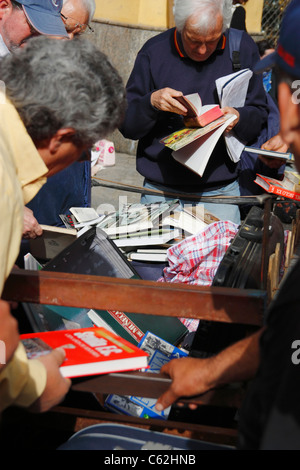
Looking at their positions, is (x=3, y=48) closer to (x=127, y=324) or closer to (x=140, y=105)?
(x=140, y=105)

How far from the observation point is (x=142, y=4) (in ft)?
25.3

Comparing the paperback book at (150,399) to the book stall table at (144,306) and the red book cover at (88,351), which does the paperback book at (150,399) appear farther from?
the red book cover at (88,351)

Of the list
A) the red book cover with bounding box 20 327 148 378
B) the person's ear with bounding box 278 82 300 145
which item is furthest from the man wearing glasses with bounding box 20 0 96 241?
the person's ear with bounding box 278 82 300 145

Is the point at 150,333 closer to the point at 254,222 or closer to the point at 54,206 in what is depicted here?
the point at 254,222

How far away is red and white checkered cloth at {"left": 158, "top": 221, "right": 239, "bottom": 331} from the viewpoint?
2396 millimetres

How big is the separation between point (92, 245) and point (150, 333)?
A: 1.56ft

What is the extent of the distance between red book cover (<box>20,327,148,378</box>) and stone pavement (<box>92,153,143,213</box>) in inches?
138

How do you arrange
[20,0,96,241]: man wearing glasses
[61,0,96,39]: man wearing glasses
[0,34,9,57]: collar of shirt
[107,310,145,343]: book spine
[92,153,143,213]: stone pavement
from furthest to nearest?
[92,153,143,213]: stone pavement
[61,0,96,39]: man wearing glasses
[20,0,96,241]: man wearing glasses
[0,34,9,57]: collar of shirt
[107,310,145,343]: book spine

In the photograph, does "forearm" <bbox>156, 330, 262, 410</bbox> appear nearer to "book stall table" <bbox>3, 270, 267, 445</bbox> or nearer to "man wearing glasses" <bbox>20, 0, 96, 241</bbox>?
"book stall table" <bbox>3, 270, 267, 445</bbox>

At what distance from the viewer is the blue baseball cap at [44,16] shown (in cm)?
272

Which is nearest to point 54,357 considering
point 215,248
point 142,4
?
point 215,248

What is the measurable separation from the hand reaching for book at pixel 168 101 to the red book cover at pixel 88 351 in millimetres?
1413

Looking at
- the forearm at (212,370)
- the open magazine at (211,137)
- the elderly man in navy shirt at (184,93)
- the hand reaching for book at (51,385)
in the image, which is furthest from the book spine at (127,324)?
the elderly man in navy shirt at (184,93)

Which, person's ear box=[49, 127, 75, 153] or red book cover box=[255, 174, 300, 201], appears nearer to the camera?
person's ear box=[49, 127, 75, 153]
